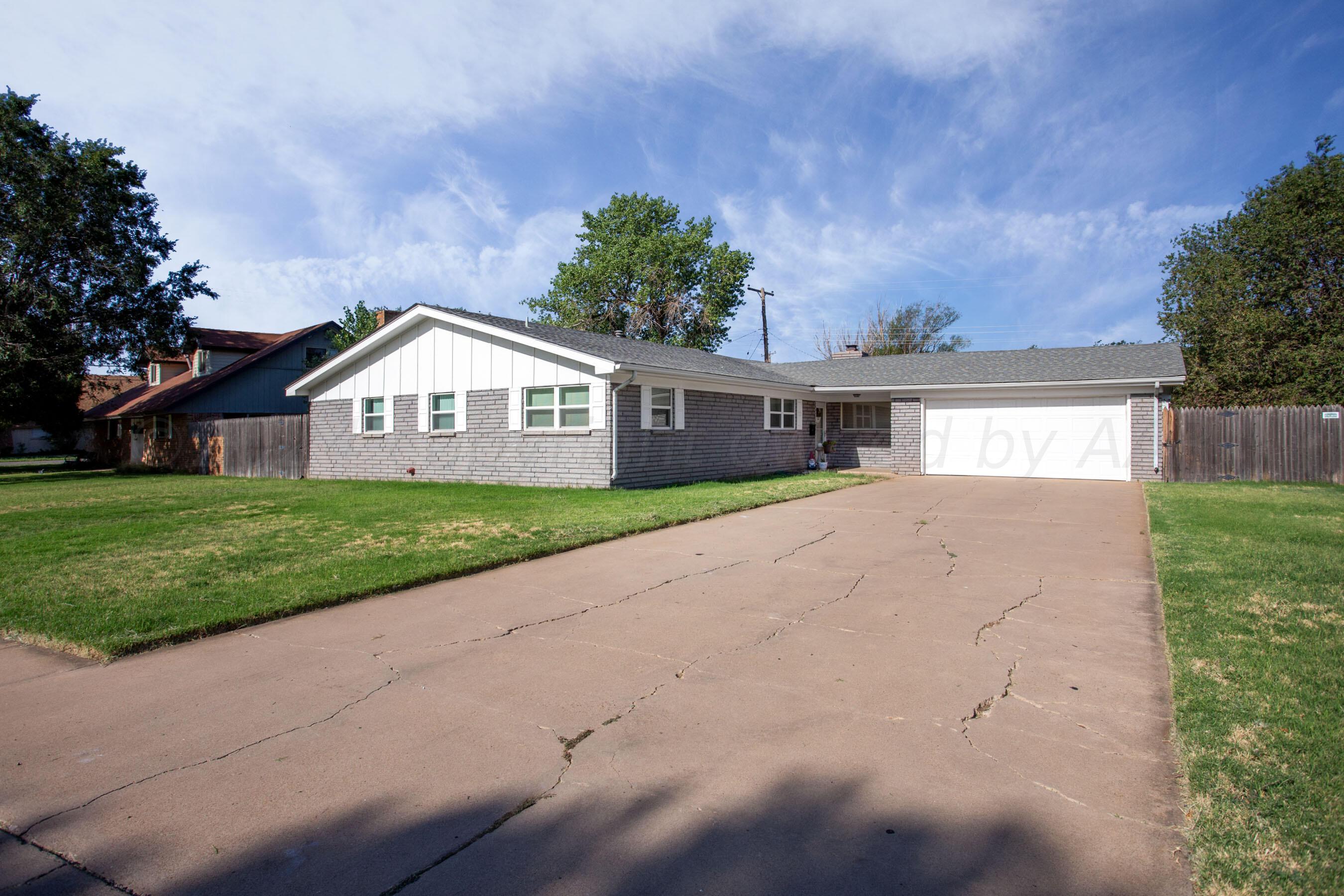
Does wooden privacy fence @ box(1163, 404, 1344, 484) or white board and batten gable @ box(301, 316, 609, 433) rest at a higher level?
white board and batten gable @ box(301, 316, 609, 433)

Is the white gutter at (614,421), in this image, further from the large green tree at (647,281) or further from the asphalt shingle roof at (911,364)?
the large green tree at (647,281)

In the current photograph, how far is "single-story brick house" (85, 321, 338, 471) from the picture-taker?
27.6m

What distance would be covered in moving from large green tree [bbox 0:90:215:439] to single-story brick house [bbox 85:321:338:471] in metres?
2.10

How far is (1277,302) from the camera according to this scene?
2880 centimetres

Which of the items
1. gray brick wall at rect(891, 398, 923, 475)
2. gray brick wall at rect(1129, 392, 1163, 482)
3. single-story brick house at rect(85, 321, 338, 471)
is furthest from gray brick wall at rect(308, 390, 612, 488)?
gray brick wall at rect(1129, 392, 1163, 482)

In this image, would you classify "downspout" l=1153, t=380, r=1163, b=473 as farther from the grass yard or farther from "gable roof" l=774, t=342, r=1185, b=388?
the grass yard

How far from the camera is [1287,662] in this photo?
424 centimetres

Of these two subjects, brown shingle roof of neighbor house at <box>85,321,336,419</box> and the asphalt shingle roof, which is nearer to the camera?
the asphalt shingle roof

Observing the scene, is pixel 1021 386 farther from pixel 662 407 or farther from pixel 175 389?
pixel 175 389

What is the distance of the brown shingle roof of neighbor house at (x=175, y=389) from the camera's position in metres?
28.0

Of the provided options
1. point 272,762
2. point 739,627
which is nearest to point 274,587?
point 272,762

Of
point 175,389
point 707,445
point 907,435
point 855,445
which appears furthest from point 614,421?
point 175,389

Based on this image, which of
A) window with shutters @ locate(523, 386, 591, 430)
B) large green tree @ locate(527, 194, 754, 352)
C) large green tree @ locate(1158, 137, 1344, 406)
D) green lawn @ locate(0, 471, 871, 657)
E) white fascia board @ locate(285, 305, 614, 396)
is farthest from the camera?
large green tree @ locate(527, 194, 754, 352)

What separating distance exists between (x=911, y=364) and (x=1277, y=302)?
1747cm
